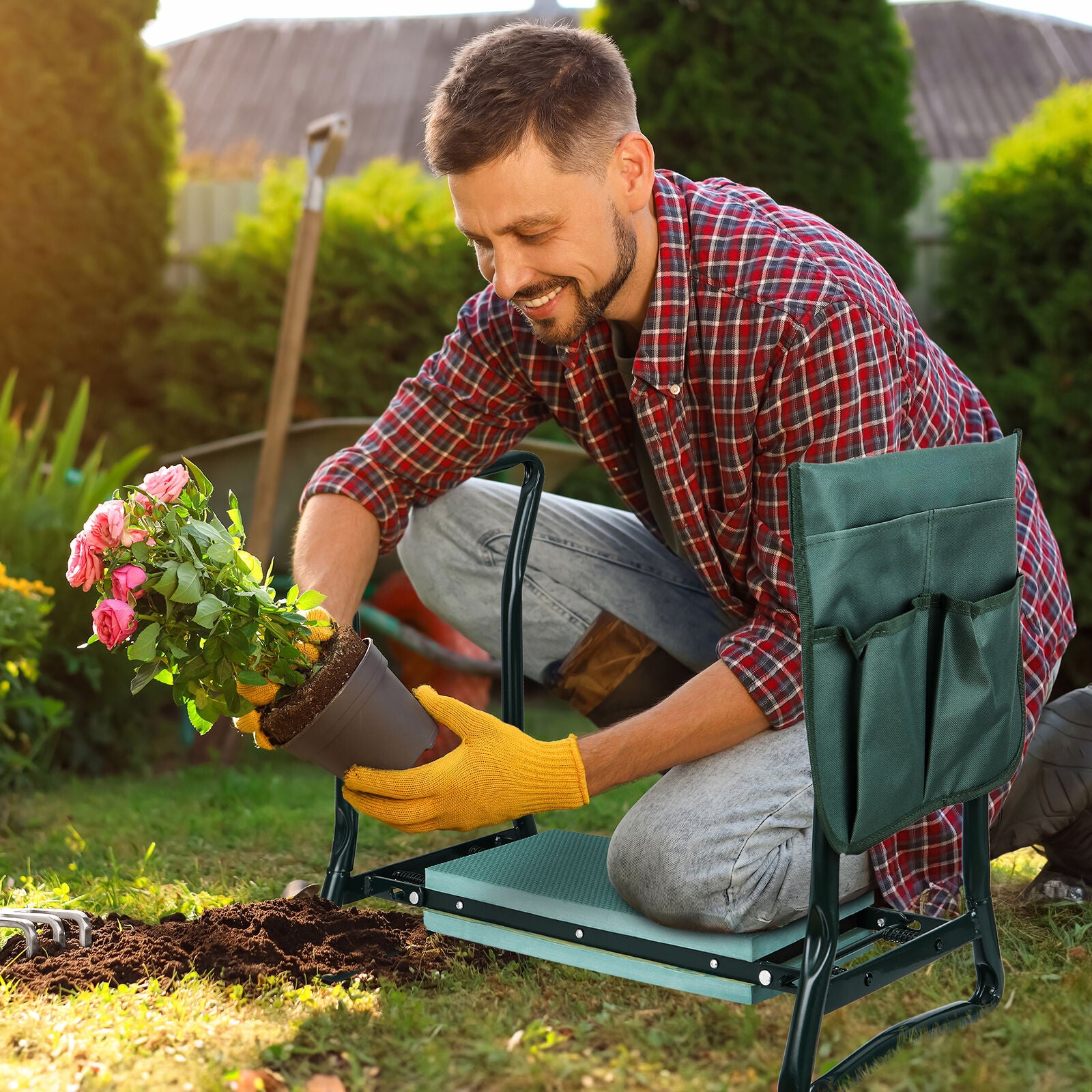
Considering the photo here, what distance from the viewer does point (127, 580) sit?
1524 millimetres

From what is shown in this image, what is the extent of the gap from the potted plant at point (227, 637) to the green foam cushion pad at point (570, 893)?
0.73ft

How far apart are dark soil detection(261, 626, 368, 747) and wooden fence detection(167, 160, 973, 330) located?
3.19 m

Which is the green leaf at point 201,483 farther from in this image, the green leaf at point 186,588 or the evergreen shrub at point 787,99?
the evergreen shrub at point 787,99

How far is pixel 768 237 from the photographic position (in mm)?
1866

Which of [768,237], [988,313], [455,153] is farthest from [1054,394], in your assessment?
[455,153]

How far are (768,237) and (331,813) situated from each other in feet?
5.36

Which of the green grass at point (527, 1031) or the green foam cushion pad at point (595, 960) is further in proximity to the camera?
the green foam cushion pad at point (595, 960)

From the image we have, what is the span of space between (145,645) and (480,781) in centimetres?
48

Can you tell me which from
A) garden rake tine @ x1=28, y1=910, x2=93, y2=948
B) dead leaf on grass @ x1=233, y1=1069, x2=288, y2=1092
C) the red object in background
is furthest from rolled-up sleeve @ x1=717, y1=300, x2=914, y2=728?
the red object in background

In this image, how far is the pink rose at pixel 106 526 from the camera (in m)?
1.52

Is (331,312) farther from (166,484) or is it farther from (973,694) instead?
(973,694)

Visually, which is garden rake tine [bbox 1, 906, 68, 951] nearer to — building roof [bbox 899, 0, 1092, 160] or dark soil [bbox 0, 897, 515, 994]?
dark soil [bbox 0, 897, 515, 994]

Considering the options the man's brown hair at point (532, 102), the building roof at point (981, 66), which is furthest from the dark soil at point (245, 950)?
the building roof at point (981, 66)

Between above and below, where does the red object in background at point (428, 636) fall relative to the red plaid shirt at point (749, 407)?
below
